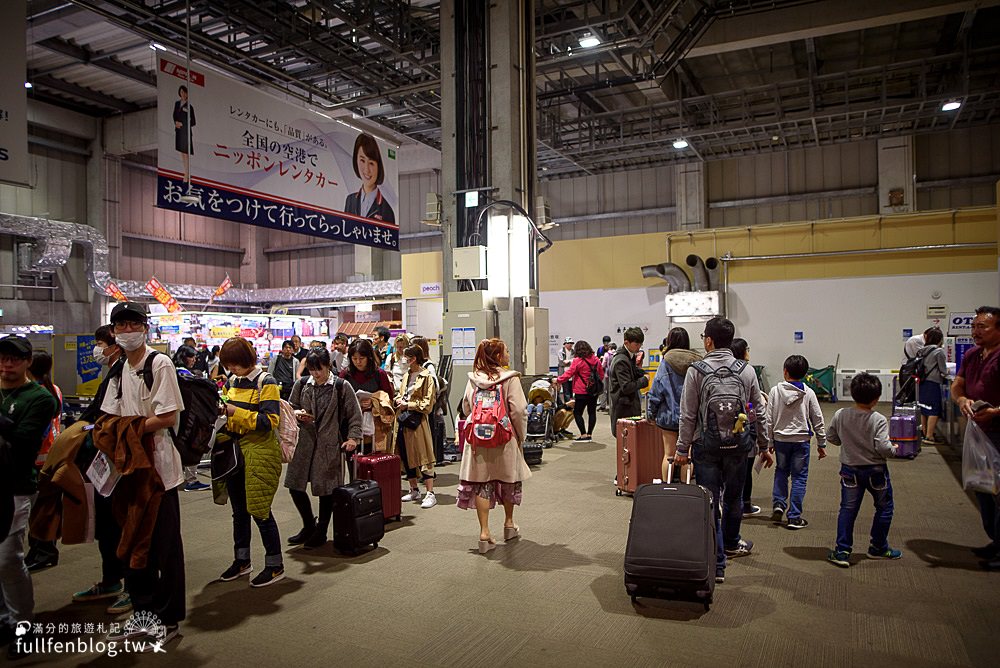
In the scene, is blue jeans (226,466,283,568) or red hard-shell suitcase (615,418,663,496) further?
red hard-shell suitcase (615,418,663,496)

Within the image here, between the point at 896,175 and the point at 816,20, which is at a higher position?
the point at 816,20

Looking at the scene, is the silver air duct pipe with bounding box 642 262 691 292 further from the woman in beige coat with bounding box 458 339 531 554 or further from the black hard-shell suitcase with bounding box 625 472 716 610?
the black hard-shell suitcase with bounding box 625 472 716 610

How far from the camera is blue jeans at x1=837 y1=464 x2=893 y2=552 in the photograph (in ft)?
14.0

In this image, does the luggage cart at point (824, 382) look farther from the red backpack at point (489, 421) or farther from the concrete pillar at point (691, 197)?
the red backpack at point (489, 421)

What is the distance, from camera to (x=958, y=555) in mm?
4504

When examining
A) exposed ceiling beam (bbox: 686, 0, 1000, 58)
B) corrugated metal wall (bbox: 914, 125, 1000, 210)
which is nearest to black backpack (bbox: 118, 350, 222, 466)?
exposed ceiling beam (bbox: 686, 0, 1000, 58)

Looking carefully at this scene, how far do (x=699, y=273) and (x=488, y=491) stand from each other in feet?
39.6

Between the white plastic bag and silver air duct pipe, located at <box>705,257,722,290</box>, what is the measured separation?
11644 millimetres

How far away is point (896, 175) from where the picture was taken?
17500 millimetres

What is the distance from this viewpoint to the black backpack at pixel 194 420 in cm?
331

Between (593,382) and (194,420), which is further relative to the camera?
(593,382)

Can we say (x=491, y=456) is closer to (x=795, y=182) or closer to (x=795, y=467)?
(x=795, y=467)

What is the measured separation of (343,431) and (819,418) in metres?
3.57

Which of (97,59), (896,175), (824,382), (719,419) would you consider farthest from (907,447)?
(97,59)
